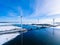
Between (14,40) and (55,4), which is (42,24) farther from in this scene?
(14,40)

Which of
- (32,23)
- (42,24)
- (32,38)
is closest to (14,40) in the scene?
(32,38)

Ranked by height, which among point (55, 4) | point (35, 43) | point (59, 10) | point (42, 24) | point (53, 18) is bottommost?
point (35, 43)

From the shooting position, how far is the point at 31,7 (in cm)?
267

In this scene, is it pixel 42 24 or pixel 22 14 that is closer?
pixel 22 14

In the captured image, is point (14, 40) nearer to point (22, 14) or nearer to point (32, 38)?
point (32, 38)

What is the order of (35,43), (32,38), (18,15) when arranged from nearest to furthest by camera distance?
1. (18,15)
2. (35,43)
3. (32,38)

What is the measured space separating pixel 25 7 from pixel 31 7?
18cm

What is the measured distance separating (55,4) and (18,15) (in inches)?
47.9

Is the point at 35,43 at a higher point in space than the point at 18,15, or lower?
lower

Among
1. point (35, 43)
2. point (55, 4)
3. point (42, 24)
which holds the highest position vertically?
point (55, 4)

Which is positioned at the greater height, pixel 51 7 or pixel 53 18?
pixel 51 7

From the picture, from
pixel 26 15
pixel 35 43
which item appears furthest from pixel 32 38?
pixel 26 15

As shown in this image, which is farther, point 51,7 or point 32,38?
point 32,38

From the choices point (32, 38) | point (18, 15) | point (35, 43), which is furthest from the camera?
point (32, 38)
